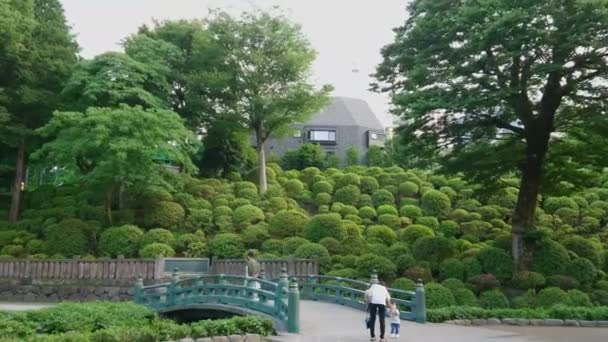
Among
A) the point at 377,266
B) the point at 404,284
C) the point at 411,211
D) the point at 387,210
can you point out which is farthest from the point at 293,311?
the point at 411,211

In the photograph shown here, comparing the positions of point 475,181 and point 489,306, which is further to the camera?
point 475,181

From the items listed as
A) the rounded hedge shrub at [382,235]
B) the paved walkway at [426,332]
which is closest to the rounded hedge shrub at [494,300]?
the paved walkway at [426,332]

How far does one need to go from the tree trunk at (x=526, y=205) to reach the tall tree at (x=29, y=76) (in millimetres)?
21440

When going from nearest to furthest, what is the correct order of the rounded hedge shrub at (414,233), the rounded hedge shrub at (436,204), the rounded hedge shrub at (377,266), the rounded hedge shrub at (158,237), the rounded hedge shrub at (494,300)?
1. the rounded hedge shrub at (494,300)
2. the rounded hedge shrub at (377,266)
3. the rounded hedge shrub at (414,233)
4. the rounded hedge shrub at (158,237)
5. the rounded hedge shrub at (436,204)

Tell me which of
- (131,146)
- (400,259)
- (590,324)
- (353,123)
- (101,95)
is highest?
(353,123)

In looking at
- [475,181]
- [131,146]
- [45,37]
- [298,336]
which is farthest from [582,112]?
[45,37]

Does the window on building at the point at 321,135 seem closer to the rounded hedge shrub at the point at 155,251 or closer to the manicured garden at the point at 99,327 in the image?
the rounded hedge shrub at the point at 155,251

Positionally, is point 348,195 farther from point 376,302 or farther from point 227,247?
point 376,302

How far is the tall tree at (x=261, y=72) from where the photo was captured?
31078 millimetres

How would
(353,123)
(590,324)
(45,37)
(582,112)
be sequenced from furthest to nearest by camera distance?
(353,123), (45,37), (582,112), (590,324)

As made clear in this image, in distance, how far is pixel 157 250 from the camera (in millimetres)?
24500

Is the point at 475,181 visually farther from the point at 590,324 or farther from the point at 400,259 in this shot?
the point at 590,324

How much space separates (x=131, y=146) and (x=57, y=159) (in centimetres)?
385

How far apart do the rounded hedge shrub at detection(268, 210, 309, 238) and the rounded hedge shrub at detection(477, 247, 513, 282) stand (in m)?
7.96
